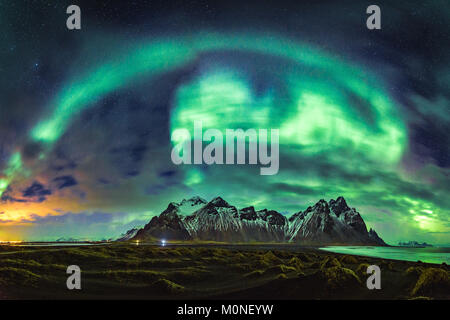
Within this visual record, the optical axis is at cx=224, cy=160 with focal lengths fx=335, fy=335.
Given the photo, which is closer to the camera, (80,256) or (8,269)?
(8,269)

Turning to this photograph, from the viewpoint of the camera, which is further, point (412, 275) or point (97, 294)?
point (412, 275)

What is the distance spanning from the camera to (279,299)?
2078cm
